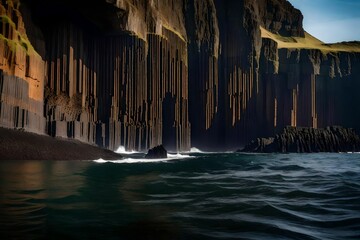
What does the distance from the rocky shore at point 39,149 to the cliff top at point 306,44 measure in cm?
7345

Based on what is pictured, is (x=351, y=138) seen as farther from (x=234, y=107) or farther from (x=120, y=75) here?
(x=120, y=75)

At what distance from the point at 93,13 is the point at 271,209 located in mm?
53261

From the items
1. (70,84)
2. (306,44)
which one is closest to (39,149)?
(70,84)

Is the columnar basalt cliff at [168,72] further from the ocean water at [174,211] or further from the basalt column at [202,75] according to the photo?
the ocean water at [174,211]

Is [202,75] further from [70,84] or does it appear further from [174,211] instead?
[174,211]

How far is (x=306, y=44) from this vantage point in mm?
107438

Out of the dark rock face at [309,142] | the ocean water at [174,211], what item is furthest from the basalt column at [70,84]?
the ocean water at [174,211]

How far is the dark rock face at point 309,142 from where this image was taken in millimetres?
73125

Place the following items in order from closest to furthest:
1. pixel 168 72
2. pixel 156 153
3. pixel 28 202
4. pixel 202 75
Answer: pixel 28 202 → pixel 156 153 → pixel 168 72 → pixel 202 75

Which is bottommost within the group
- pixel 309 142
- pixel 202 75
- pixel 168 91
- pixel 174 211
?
pixel 174 211

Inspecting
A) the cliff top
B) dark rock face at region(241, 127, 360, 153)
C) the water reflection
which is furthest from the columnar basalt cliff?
the water reflection

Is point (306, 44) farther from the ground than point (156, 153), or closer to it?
farther from the ground

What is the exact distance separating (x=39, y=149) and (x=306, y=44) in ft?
297

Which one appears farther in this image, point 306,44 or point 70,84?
point 306,44
